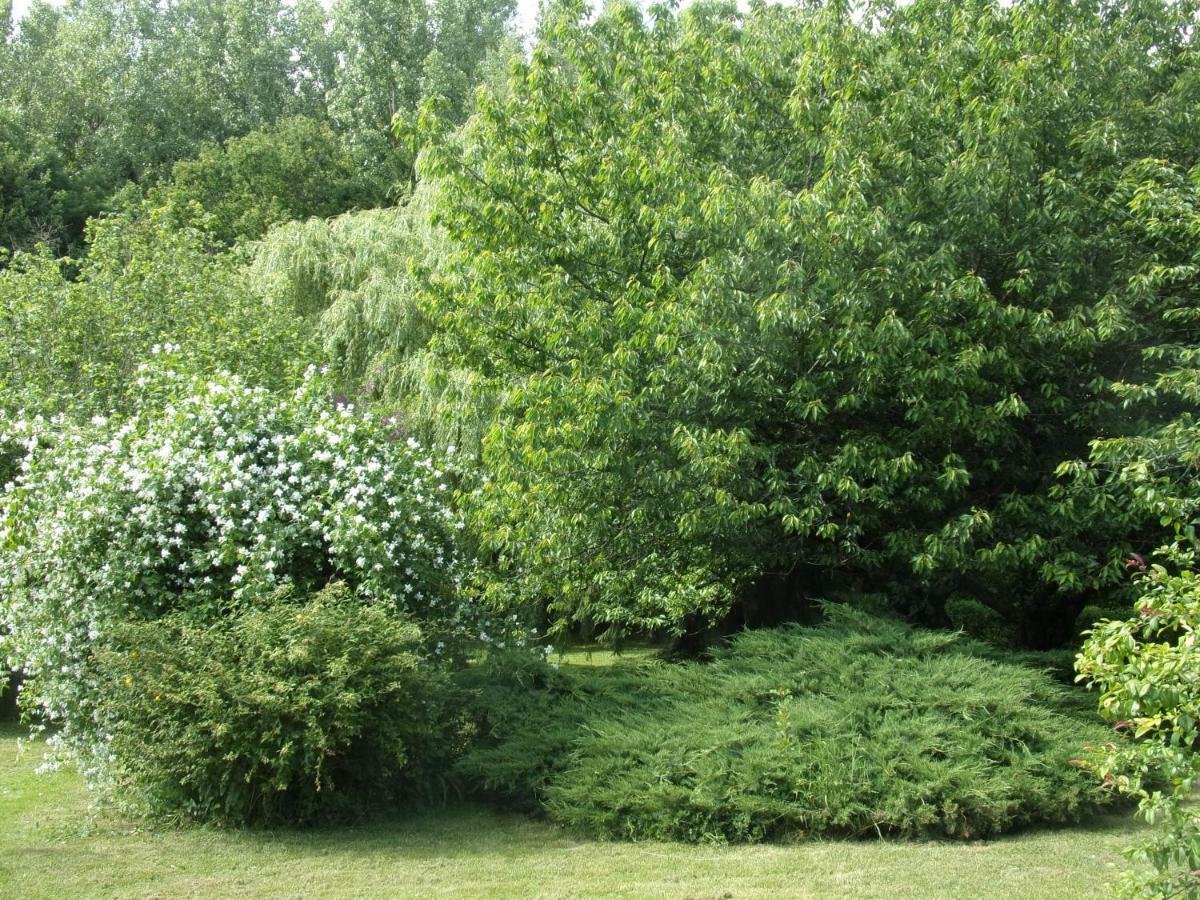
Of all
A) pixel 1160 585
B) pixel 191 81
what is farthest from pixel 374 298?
pixel 191 81

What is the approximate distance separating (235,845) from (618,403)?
4363 millimetres

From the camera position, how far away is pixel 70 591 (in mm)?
9328

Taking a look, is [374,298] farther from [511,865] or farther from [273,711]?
[511,865]

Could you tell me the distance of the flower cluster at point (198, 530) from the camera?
9172mm

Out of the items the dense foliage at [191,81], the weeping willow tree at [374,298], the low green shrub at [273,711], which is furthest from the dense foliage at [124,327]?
the dense foliage at [191,81]

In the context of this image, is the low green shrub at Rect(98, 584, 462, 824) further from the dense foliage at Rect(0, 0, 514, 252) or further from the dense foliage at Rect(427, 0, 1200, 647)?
the dense foliage at Rect(0, 0, 514, 252)

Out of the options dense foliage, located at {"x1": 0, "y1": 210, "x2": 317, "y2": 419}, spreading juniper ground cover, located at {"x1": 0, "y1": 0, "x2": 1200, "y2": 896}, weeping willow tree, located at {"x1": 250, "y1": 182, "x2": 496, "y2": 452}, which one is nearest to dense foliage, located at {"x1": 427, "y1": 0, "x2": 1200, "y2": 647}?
spreading juniper ground cover, located at {"x1": 0, "y1": 0, "x2": 1200, "y2": 896}

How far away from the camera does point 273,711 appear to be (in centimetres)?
786

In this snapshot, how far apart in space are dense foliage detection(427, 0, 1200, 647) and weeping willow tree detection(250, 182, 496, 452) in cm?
318

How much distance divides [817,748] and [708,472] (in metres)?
2.58

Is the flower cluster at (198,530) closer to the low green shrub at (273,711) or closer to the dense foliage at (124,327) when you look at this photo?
the low green shrub at (273,711)

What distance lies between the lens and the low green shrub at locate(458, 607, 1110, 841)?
7551 millimetres

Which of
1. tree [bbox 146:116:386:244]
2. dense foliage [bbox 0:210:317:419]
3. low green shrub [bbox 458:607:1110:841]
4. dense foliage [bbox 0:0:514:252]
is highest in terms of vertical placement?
dense foliage [bbox 0:0:514:252]

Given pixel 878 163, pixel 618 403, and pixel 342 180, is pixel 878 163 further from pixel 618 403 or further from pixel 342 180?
pixel 342 180
